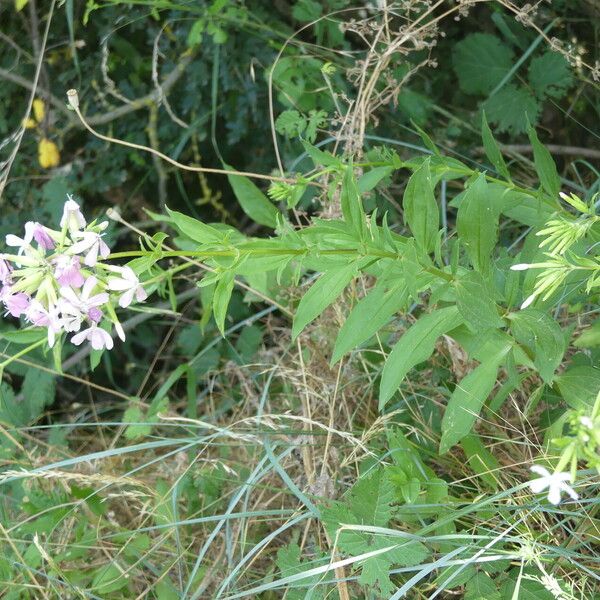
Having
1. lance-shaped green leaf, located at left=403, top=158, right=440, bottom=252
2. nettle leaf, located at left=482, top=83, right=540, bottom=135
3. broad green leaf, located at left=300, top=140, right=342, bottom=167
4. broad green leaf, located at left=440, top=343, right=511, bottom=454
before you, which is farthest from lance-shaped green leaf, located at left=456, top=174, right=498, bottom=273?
nettle leaf, located at left=482, top=83, right=540, bottom=135

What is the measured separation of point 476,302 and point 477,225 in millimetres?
129

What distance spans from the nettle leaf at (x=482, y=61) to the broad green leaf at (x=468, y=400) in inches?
42.9

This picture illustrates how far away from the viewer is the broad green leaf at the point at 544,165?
164cm

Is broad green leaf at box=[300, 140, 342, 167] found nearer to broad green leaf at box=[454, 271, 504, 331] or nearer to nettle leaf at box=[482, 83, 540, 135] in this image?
broad green leaf at box=[454, 271, 504, 331]

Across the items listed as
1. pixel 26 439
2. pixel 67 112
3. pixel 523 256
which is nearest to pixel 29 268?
pixel 523 256

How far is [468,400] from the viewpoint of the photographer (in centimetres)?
148

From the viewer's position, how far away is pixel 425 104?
2.36 metres

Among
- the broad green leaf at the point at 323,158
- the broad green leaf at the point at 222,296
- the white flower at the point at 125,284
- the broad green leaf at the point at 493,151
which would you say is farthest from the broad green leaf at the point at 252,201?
the white flower at the point at 125,284

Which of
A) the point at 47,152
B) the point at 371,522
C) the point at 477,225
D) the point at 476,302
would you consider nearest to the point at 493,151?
the point at 477,225

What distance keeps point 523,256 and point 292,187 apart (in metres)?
0.46

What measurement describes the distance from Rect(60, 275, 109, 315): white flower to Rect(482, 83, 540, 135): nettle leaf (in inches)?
52.0

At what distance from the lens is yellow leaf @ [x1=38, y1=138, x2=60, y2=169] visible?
103 inches

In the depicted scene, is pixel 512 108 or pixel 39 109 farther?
pixel 39 109

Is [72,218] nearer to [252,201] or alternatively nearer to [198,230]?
[198,230]
